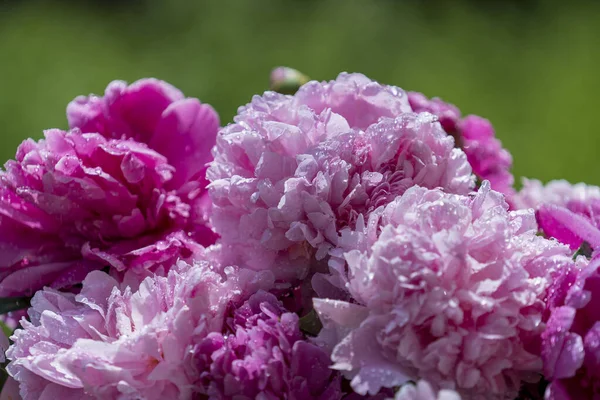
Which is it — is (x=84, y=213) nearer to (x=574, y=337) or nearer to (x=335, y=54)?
(x=574, y=337)

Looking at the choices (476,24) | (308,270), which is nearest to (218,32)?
(476,24)

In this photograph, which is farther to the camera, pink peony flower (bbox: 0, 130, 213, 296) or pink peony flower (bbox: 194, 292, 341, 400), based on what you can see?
pink peony flower (bbox: 0, 130, 213, 296)

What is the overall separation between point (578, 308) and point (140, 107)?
406 mm

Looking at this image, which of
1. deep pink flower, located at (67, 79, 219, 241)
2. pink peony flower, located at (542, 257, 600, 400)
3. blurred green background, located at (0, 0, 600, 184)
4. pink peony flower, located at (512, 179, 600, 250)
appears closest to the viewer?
pink peony flower, located at (542, 257, 600, 400)

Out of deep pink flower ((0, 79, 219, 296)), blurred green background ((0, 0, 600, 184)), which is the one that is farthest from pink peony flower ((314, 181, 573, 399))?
blurred green background ((0, 0, 600, 184))

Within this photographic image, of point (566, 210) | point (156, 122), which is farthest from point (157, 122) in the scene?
point (566, 210)

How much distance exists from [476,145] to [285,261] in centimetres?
27

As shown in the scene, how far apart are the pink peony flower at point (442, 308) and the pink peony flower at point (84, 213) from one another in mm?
194

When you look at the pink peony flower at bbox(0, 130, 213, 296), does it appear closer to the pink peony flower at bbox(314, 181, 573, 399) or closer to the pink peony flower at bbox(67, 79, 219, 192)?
the pink peony flower at bbox(67, 79, 219, 192)

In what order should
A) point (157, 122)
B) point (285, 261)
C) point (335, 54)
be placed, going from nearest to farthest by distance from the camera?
point (285, 261), point (157, 122), point (335, 54)

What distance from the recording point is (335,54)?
276 cm

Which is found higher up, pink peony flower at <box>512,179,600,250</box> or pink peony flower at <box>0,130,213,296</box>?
pink peony flower at <box>512,179,600,250</box>

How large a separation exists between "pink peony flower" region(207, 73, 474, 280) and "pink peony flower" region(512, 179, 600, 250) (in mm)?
82

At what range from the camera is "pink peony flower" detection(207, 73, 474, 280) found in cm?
59
